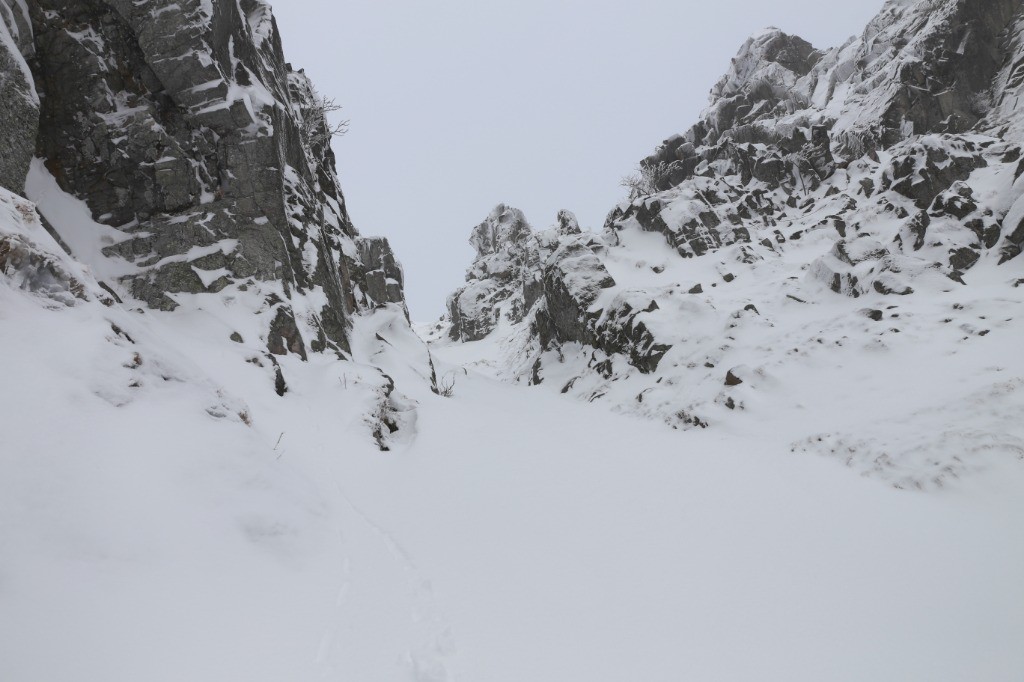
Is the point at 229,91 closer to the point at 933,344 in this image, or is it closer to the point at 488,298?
the point at 933,344

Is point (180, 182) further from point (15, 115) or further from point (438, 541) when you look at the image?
point (438, 541)

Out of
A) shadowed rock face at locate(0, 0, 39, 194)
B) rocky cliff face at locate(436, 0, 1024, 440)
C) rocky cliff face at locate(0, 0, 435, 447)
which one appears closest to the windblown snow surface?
rocky cliff face at locate(0, 0, 435, 447)

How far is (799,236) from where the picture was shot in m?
27.6

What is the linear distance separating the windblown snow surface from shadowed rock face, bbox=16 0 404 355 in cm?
543

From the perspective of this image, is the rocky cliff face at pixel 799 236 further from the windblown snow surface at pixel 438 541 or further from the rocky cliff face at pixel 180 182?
the rocky cliff face at pixel 180 182

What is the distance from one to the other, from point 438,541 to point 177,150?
47.2ft

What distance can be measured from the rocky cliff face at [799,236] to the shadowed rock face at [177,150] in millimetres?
12952

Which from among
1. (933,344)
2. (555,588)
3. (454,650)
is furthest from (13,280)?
(933,344)

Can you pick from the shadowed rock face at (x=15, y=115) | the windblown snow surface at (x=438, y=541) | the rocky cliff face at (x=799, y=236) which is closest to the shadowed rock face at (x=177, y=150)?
the shadowed rock face at (x=15, y=115)

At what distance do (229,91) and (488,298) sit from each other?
4004 centimetres

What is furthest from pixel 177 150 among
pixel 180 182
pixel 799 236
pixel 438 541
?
pixel 799 236

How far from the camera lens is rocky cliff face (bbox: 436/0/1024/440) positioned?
15.5 meters

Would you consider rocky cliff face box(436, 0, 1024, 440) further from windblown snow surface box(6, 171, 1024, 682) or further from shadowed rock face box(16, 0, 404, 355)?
shadowed rock face box(16, 0, 404, 355)

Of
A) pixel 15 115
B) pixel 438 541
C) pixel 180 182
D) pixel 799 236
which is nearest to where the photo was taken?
pixel 438 541
